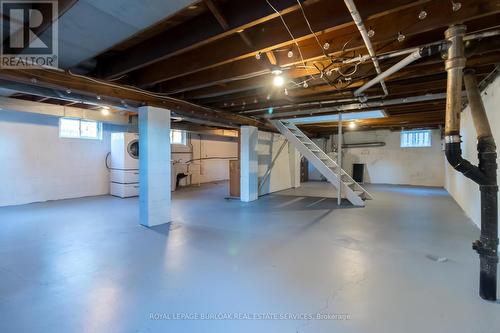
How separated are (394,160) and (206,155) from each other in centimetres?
764

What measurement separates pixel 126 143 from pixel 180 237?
4.41 m

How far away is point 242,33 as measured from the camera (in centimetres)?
233

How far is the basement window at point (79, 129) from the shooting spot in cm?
641

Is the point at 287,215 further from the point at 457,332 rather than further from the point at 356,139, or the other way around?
the point at 356,139

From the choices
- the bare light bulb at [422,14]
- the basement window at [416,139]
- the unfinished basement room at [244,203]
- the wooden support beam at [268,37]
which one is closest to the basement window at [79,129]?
the unfinished basement room at [244,203]

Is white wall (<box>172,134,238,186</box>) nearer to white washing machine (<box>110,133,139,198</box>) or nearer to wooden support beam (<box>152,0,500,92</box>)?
white washing machine (<box>110,133,139,198</box>)

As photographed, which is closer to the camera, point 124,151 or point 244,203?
point 244,203

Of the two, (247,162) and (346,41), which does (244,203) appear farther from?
(346,41)

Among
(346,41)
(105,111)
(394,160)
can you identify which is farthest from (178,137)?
(394,160)

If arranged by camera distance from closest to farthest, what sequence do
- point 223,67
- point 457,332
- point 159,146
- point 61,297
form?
point 457,332
point 61,297
point 223,67
point 159,146

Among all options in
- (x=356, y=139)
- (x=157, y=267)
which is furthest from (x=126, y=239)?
(x=356, y=139)

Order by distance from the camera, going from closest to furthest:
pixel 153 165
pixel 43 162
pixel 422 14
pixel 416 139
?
pixel 422 14 < pixel 153 165 < pixel 43 162 < pixel 416 139

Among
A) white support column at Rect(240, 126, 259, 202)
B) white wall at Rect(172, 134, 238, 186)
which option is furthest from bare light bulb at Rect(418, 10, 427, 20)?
white wall at Rect(172, 134, 238, 186)

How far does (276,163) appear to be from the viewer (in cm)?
771
